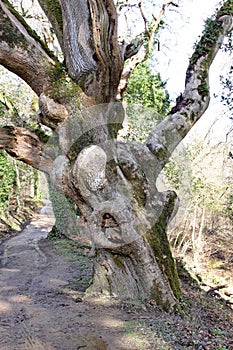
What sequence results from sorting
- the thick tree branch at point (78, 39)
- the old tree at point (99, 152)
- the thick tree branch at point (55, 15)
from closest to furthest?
the old tree at point (99, 152)
the thick tree branch at point (78, 39)
the thick tree branch at point (55, 15)

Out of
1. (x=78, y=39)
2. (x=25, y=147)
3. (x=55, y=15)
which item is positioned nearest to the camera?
(x=78, y=39)

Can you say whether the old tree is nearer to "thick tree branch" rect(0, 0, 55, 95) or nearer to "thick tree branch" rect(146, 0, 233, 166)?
"thick tree branch" rect(0, 0, 55, 95)

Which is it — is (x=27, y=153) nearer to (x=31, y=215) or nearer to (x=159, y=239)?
(x=159, y=239)

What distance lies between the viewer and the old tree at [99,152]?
4621 millimetres

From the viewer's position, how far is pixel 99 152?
15.3 ft

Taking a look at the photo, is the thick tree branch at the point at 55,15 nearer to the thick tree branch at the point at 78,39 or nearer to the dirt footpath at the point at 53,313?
the thick tree branch at the point at 78,39

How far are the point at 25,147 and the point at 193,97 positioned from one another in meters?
3.12

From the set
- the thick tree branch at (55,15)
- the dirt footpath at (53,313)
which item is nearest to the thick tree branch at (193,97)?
the thick tree branch at (55,15)

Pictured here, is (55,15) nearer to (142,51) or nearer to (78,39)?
(78,39)

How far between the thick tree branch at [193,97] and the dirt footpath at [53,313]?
2.59 m

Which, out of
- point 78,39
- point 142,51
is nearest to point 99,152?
point 78,39

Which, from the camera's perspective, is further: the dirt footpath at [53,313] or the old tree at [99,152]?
the old tree at [99,152]

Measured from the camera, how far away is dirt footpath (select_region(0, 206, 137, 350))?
3598 mm

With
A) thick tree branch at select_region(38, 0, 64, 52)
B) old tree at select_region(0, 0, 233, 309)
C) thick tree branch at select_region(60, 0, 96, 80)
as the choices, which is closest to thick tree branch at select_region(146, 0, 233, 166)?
old tree at select_region(0, 0, 233, 309)
